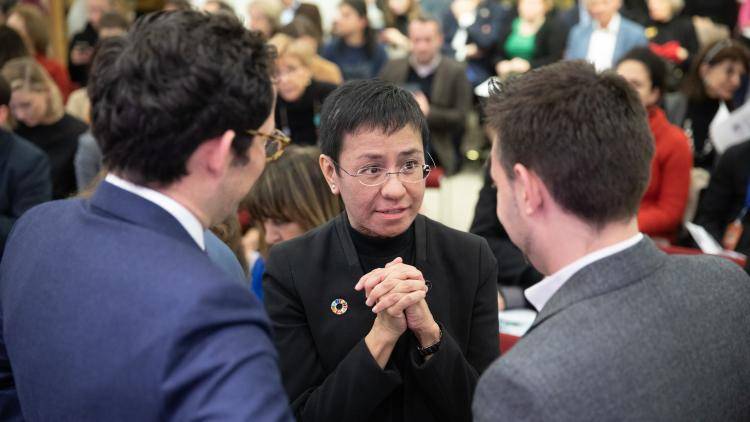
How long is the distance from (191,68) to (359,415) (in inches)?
31.3

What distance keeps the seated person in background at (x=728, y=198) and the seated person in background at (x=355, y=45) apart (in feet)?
11.9

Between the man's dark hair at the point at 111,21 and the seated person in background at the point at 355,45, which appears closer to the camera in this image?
the man's dark hair at the point at 111,21

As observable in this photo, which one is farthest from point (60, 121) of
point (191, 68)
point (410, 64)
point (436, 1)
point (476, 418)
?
point (436, 1)

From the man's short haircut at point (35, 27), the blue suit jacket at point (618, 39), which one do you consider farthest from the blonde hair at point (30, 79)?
the blue suit jacket at point (618, 39)

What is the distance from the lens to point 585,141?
123 cm

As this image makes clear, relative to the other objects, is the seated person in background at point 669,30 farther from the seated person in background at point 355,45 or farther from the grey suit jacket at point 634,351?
the grey suit jacket at point 634,351

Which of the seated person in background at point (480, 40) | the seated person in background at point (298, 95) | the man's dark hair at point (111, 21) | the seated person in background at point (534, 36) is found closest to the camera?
the seated person in background at point (298, 95)

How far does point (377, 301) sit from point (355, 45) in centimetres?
585

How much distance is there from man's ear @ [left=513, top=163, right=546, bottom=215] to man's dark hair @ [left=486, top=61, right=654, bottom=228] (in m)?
0.01

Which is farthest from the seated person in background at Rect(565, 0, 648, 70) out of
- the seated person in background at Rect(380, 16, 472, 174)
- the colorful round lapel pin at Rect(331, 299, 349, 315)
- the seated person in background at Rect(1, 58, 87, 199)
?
the colorful round lapel pin at Rect(331, 299, 349, 315)

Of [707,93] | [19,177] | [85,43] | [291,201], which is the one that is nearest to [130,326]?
[291,201]

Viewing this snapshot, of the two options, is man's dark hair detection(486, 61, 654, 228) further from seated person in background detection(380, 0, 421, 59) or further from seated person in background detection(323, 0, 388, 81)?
seated person in background detection(380, 0, 421, 59)

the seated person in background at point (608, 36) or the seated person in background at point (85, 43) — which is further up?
the seated person in background at point (608, 36)

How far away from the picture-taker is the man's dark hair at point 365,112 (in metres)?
1.77
